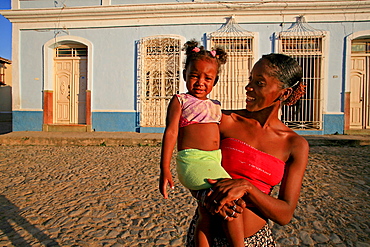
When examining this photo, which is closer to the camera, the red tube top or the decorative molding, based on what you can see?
the red tube top

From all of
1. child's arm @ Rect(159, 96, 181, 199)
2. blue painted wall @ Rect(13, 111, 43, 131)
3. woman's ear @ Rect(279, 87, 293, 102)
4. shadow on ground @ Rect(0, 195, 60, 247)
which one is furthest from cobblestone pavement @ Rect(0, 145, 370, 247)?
blue painted wall @ Rect(13, 111, 43, 131)

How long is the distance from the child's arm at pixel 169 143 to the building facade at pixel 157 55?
7.47m

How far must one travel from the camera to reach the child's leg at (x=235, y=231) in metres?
1.12

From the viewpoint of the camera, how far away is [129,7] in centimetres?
883

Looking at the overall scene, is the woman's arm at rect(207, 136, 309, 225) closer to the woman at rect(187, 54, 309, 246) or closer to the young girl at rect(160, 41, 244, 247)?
the woman at rect(187, 54, 309, 246)

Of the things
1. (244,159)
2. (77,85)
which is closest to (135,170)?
(244,159)

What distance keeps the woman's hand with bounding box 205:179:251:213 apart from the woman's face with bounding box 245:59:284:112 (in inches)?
16.8

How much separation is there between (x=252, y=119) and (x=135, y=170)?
368 cm

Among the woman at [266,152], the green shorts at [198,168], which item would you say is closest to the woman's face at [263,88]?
the woman at [266,152]

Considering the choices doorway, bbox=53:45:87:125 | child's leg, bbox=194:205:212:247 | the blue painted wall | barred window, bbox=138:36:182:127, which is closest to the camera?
child's leg, bbox=194:205:212:247

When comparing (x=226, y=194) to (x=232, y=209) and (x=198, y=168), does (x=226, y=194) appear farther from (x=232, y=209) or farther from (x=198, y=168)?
(x=198, y=168)

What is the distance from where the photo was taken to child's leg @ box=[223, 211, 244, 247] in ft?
3.67

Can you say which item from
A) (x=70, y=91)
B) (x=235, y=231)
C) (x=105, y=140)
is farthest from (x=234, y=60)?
(x=235, y=231)

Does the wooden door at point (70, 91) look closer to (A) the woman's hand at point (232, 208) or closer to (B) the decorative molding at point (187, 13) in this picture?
(B) the decorative molding at point (187, 13)
